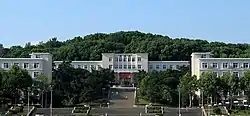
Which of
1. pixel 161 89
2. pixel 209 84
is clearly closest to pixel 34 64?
pixel 161 89

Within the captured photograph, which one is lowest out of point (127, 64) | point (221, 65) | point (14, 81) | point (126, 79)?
point (126, 79)

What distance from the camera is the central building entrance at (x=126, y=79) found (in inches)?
3924

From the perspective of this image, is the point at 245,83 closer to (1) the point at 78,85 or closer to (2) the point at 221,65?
(2) the point at 221,65

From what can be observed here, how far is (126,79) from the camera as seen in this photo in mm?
102500

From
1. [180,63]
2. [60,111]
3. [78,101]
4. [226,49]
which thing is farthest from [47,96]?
[226,49]

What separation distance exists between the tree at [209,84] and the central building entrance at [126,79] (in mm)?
35435

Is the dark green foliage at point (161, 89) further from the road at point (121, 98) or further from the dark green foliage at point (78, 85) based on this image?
the dark green foliage at point (78, 85)

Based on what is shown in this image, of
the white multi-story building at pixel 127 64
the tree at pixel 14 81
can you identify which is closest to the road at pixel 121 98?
the tree at pixel 14 81

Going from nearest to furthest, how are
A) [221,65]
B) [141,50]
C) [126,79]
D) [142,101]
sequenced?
[142,101]
[221,65]
[126,79]
[141,50]

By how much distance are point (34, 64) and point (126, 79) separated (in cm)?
2445

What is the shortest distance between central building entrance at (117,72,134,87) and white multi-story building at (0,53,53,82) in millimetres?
19846

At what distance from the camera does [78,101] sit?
231 feet

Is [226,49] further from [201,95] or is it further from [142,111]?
[142,111]

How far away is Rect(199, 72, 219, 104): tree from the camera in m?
63.3
